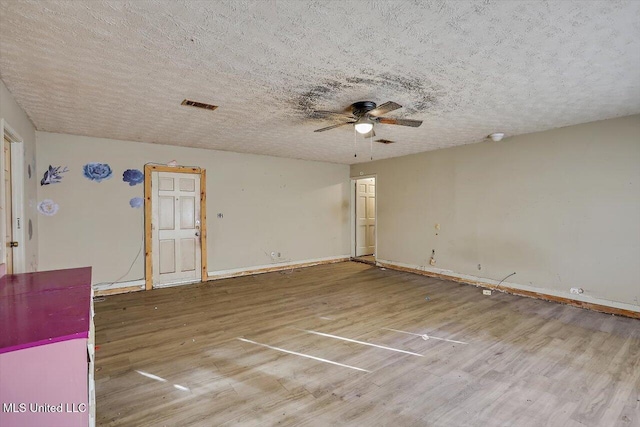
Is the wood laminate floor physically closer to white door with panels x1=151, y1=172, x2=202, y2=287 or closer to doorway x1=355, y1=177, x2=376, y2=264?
white door with panels x1=151, y1=172, x2=202, y2=287

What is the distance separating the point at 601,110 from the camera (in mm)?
3406

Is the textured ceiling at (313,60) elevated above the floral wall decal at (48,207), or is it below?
above

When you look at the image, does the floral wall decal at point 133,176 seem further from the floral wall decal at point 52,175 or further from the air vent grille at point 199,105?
the air vent grille at point 199,105

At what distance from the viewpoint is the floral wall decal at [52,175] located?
4152mm

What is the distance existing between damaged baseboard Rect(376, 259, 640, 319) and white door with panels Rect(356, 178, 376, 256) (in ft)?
4.73

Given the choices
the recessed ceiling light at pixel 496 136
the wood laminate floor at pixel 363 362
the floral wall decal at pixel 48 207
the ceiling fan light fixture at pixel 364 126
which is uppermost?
the recessed ceiling light at pixel 496 136

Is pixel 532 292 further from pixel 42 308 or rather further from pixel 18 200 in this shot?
pixel 18 200

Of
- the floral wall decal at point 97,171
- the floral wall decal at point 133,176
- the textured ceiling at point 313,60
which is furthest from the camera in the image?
the floral wall decal at point 133,176

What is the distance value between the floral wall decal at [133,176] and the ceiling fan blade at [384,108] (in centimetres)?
396

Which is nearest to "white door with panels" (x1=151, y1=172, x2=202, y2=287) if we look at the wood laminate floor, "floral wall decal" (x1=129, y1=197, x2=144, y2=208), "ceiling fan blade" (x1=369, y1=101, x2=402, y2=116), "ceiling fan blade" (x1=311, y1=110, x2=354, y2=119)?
"floral wall decal" (x1=129, y1=197, x2=144, y2=208)

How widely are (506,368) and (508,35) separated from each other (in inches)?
99.8

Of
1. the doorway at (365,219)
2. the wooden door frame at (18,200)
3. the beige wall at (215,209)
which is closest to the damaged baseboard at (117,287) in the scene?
the beige wall at (215,209)

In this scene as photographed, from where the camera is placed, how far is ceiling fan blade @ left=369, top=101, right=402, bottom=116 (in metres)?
2.68

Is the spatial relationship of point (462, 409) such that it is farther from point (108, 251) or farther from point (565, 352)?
point (108, 251)
